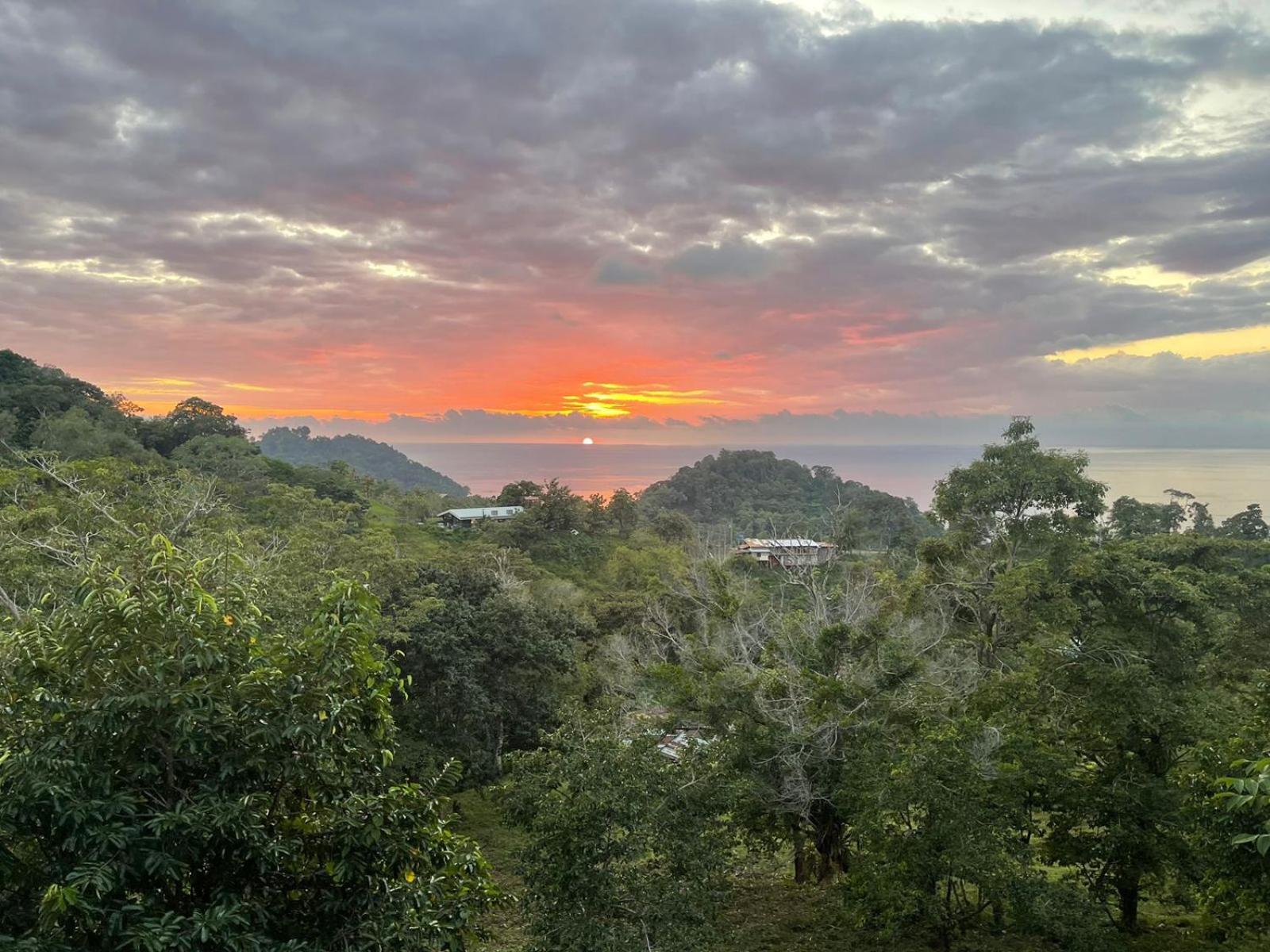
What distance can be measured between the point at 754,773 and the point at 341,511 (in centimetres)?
1599

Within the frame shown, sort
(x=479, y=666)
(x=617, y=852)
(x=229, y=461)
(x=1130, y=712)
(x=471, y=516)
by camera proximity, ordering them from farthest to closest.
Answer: (x=471, y=516)
(x=229, y=461)
(x=479, y=666)
(x=1130, y=712)
(x=617, y=852)


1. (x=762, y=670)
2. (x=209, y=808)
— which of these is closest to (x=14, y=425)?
(x=762, y=670)

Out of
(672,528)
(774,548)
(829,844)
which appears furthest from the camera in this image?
(672,528)

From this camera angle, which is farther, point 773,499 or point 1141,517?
point 773,499

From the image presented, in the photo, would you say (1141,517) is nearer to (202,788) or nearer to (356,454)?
(202,788)

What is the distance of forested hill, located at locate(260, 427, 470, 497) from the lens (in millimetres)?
119750

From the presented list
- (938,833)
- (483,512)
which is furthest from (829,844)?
(483,512)

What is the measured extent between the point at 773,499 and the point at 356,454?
7721 centimetres

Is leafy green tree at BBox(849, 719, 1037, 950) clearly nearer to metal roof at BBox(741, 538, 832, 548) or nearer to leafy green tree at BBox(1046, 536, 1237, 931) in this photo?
leafy green tree at BBox(1046, 536, 1237, 931)

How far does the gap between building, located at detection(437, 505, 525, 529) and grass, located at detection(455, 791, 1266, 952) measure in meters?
36.3

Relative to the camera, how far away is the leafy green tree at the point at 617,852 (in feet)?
25.8

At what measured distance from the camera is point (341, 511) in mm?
23203

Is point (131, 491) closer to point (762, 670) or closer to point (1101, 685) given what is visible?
point (762, 670)

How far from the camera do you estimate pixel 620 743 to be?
365 inches
